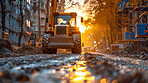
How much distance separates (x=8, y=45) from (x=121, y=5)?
26.2 meters

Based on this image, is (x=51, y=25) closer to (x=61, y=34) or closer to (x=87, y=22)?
(x=61, y=34)

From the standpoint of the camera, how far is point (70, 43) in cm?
1361

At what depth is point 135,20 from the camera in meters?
24.7

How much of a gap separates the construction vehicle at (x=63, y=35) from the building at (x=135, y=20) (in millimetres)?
4741

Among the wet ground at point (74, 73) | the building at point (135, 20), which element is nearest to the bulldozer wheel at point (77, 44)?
the building at point (135, 20)

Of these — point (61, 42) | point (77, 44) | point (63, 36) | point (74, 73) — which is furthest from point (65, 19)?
point (74, 73)

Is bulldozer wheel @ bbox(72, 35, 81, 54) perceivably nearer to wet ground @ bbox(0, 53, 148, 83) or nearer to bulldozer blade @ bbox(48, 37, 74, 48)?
bulldozer blade @ bbox(48, 37, 74, 48)

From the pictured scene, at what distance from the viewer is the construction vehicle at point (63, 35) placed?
44.6 feet

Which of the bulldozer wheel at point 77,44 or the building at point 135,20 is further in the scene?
the building at point 135,20

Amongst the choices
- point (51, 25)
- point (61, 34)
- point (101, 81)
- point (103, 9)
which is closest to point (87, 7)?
point (103, 9)

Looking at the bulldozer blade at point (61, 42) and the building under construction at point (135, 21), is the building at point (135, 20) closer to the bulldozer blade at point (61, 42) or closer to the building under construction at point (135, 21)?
the building under construction at point (135, 21)

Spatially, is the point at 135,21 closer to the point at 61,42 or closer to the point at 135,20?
the point at 135,20

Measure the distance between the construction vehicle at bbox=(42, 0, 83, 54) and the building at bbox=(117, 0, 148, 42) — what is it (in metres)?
4.74

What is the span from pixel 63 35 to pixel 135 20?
41.6ft
